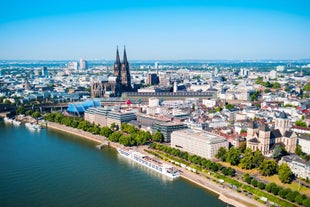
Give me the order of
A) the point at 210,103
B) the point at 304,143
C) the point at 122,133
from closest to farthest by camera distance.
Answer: the point at 304,143 → the point at 122,133 → the point at 210,103

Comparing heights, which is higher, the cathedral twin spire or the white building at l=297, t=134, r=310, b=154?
the cathedral twin spire

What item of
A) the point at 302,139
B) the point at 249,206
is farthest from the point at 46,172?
the point at 302,139

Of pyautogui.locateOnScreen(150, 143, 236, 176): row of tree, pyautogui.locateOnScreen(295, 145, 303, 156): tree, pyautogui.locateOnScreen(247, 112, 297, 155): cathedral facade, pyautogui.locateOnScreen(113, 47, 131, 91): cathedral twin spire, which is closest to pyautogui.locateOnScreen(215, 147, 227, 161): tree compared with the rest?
pyautogui.locateOnScreen(150, 143, 236, 176): row of tree

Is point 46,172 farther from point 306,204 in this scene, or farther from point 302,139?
point 302,139

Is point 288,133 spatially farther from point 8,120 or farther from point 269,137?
point 8,120

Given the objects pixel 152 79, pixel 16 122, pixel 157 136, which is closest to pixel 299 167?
pixel 157 136

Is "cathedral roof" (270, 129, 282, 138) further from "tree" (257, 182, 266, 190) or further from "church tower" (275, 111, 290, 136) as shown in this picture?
"tree" (257, 182, 266, 190)
